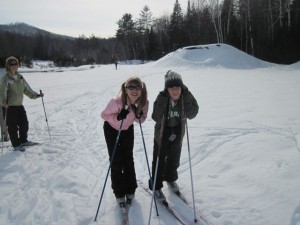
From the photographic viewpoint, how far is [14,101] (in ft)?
22.0

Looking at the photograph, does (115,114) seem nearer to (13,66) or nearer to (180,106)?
(180,106)

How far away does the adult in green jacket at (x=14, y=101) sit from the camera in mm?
6547

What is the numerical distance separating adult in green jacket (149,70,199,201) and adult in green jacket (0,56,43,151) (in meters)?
3.81

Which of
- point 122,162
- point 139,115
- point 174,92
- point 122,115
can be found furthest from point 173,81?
point 122,162

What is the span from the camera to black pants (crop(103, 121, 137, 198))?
13.7 ft

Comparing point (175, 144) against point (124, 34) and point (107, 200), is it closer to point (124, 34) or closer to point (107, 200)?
point (107, 200)

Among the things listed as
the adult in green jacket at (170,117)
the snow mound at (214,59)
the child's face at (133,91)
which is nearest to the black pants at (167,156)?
the adult in green jacket at (170,117)

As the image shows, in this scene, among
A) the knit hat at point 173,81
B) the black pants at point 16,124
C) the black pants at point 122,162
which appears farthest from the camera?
the black pants at point 16,124

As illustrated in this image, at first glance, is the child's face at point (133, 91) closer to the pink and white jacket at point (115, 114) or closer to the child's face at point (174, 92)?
the pink and white jacket at point (115, 114)

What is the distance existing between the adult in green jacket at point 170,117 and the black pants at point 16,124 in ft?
12.9

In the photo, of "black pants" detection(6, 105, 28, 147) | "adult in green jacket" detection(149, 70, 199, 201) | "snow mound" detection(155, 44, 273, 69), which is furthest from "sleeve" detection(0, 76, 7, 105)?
"snow mound" detection(155, 44, 273, 69)

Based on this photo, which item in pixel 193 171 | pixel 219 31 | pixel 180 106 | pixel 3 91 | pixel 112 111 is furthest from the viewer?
pixel 219 31

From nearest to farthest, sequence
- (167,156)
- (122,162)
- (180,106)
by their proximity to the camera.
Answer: (180,106)
(122,162)
(167,156)

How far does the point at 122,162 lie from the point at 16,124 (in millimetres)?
3681
